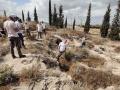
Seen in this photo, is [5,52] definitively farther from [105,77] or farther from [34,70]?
[105,77]

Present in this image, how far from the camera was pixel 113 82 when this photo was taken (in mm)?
8977

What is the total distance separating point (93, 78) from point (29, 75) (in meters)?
3.37

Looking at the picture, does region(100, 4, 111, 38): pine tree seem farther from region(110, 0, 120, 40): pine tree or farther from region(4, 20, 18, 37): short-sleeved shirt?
region(4, 20, 18, 37): short-sleeved shirt

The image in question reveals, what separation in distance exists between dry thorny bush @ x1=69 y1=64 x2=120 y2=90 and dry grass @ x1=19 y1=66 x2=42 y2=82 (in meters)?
1.94

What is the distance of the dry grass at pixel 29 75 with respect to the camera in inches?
271

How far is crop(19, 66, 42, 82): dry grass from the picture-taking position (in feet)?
22.6

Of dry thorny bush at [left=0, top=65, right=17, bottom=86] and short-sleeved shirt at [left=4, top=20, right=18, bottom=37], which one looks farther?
short-sleeved shirt at [left=4, top=20, right=18, bottom=37]

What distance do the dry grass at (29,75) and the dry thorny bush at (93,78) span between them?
6.35 feet

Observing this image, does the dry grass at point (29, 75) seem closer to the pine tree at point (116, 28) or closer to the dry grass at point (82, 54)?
the dry grass at point (82, 54)

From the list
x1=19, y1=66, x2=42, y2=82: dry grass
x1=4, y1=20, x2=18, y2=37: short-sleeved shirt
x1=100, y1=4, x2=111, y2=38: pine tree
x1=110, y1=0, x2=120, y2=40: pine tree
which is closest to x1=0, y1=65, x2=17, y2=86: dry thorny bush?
x1=19, y1=66, x2=42, y2=82: dry grass

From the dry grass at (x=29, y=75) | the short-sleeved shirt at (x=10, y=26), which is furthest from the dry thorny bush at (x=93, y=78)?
the short-sleeved shirt at (x=10, y=26)

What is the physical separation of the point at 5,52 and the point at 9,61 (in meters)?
1.68

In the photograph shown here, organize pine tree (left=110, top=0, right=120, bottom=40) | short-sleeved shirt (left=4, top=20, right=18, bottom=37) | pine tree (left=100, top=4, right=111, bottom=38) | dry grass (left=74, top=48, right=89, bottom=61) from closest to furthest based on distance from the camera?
short-sleeved shirt (left=4, top=20, right=18, bottom=37) < dry grass (left=74, top=48, right=89, bottom=61) < pine tree (left=110, top=0, right=120, bottom=40) < pine tree (left=100, top=4, right=111, bottom=38)

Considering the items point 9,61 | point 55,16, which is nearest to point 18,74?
point 9,61
